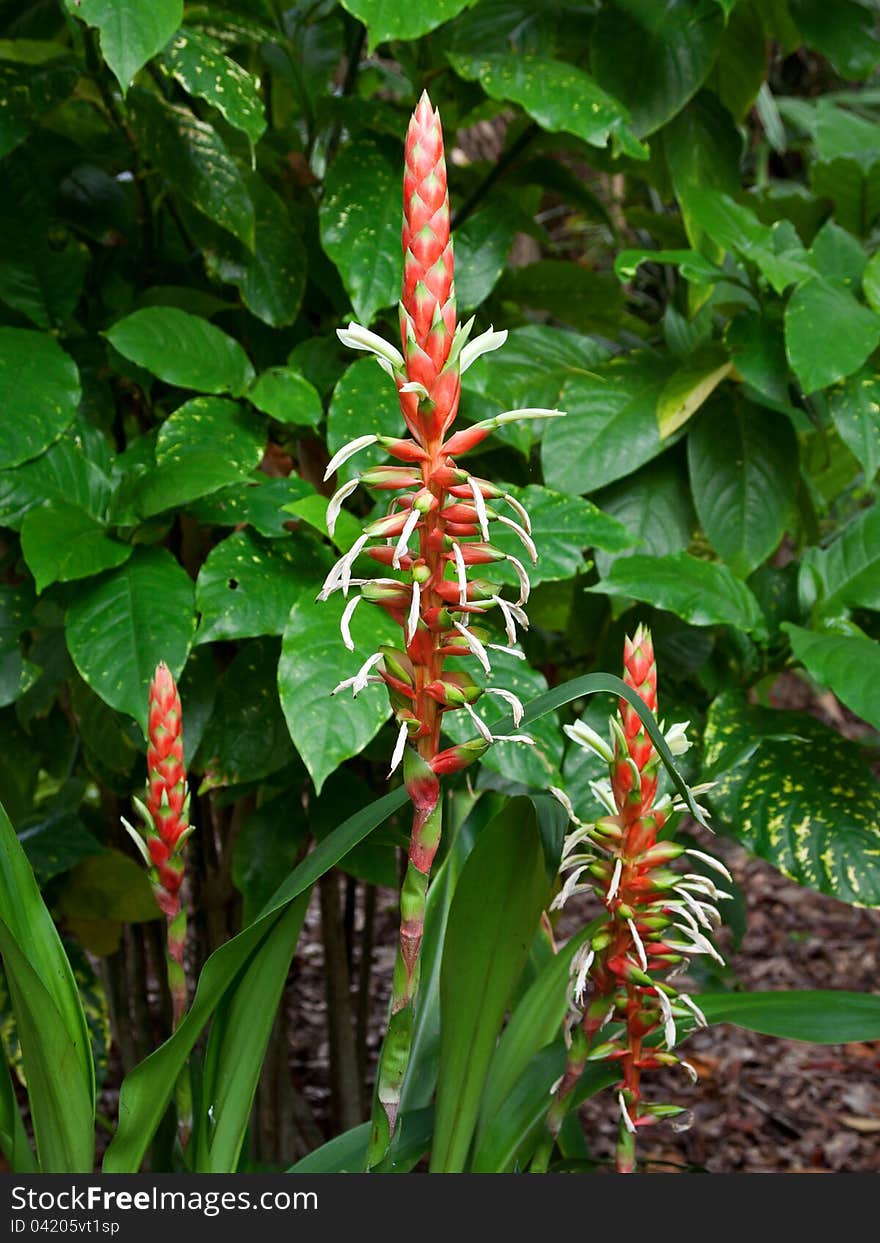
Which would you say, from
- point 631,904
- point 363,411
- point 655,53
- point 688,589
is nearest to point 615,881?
point 631,904

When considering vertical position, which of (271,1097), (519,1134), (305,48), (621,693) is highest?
(305,48)

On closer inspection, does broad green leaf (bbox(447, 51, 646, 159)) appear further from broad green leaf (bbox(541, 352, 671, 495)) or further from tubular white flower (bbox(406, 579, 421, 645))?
tubular white flower (bbox(406, 579, 421, 645))

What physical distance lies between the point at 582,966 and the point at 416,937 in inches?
6.4

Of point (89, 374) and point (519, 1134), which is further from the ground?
point (89, 374)

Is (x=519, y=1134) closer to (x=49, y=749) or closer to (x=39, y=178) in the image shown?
(x=49, y=749)

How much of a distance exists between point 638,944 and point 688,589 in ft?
1.72

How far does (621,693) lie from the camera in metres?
0.71

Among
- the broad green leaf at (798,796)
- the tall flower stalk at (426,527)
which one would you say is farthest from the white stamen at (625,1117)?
the broad green leaf at (798,796)

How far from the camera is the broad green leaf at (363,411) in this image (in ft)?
4.14

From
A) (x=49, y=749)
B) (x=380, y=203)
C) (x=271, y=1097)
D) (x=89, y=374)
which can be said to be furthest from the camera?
(x=271, y=1097)

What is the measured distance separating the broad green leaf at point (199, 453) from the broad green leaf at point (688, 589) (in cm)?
39

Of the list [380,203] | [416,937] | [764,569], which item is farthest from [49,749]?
[416,937]

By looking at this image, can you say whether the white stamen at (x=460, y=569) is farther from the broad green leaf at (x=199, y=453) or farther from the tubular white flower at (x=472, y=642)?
the broad green leaf at (x=199, y=453)

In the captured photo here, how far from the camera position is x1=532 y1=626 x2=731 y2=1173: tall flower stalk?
2.73ft
